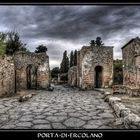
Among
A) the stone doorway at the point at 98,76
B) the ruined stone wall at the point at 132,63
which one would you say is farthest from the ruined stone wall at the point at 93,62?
the ruined stone wall at the point at 132,63

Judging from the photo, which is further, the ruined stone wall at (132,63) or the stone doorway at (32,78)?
the stone doorway at (32,78)

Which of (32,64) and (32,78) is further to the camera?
(32,78)

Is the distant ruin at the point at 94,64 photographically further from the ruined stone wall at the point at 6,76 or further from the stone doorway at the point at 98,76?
the ruined stone wall at the point at 6,76

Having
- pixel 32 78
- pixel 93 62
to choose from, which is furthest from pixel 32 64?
pixel 93 62

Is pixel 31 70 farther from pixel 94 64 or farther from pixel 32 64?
pixel 94 64

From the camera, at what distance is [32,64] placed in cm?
1431

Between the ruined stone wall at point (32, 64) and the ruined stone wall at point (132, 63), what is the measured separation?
5726 mm

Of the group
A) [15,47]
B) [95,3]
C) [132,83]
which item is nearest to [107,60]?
[132,83]

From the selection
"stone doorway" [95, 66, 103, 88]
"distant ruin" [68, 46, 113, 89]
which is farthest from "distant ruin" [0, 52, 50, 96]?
"stone doorway" [95, 66, 103, 88]

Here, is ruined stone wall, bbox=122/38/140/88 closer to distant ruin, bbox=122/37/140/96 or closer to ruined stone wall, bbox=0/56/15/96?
distant ruin, bbox=122/37/140/96

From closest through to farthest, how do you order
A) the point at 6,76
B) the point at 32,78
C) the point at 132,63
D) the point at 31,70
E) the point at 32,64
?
the point at 6,76, the point at 132,63, the point at 32,64, the point at 32,78, the point at 31,70

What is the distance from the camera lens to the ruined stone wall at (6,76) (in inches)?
350

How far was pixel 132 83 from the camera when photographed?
35.1 ft

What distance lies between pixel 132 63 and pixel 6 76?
6.56 m
